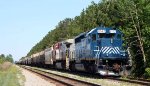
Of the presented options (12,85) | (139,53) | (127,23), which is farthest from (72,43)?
(12,85)

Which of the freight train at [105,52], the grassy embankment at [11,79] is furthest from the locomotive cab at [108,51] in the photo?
the grassy embankment at [11,79]

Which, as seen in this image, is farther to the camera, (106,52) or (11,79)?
(11,79)

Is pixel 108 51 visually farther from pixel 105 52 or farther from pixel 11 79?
pixel 11 79

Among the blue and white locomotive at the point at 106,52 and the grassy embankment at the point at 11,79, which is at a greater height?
the blue and white locomotive at the point at 106,52

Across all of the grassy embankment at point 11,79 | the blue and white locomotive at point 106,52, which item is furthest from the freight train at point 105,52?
the grassy embankment at point 11,79

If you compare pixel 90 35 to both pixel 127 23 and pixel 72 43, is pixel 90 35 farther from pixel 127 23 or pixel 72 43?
pixel 72 43

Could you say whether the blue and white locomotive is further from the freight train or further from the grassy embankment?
the grassy embankment

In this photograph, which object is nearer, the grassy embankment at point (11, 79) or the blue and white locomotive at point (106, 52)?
the grassy embankment at point (11, 79)

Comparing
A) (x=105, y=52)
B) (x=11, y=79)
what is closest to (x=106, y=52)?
(x=105, y=52)

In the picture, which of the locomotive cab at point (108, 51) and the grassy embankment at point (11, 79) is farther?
the locomotive cab at point (108, 51)

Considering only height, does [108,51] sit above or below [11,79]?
above

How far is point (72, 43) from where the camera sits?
37625 mm

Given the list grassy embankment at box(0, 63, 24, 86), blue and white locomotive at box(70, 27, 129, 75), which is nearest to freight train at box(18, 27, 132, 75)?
blue and white locomotive at box(70, 27, 129, 75)

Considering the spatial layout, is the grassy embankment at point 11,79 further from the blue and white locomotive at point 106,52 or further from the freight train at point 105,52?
the blue and white locomotive at point 106,52
